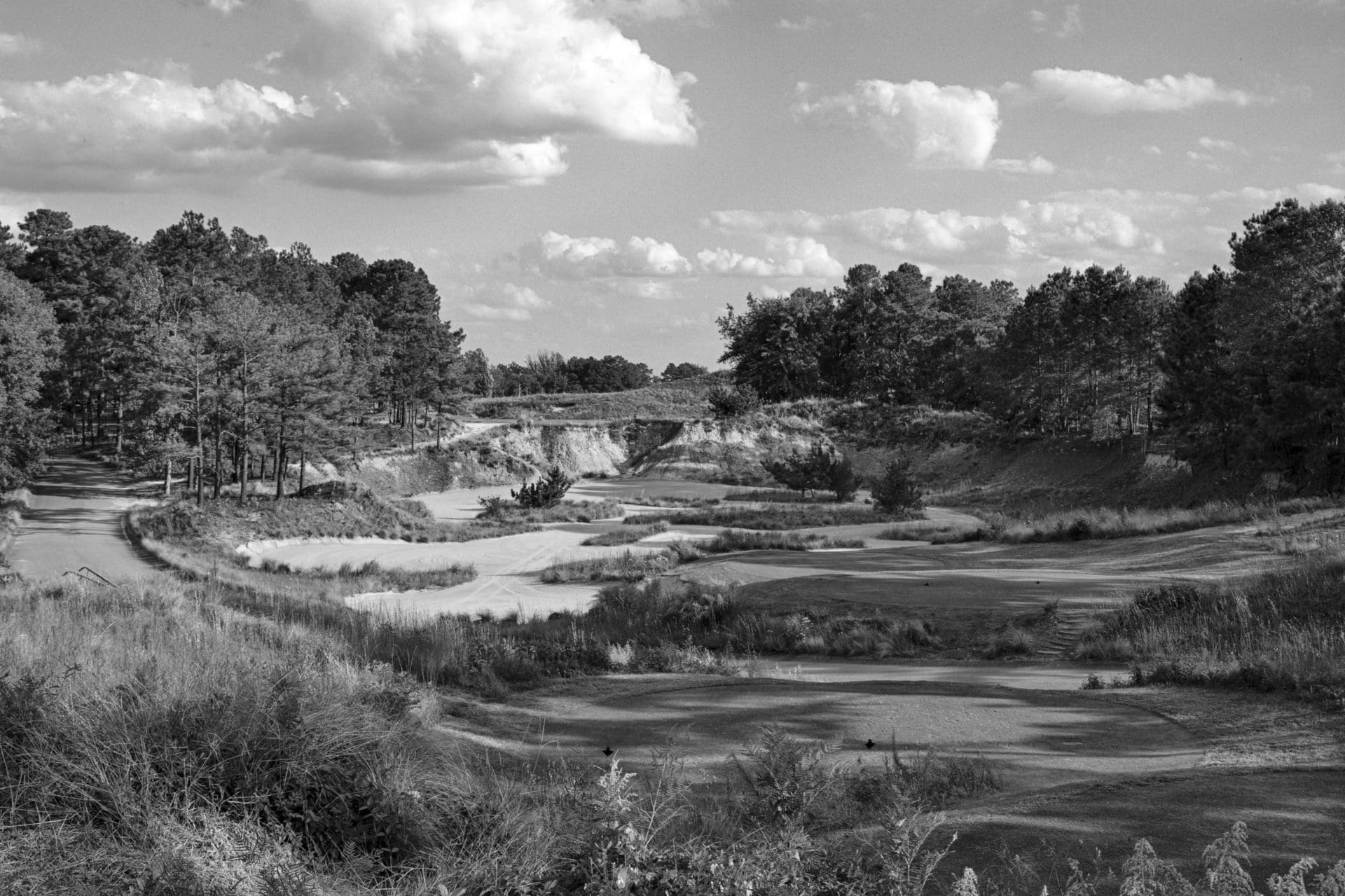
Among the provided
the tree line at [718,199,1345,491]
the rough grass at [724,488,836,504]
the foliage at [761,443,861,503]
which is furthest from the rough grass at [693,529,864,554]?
the tree line at [718,199,1345,491]

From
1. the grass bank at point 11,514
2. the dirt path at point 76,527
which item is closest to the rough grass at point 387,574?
the dirt path at point 76,527

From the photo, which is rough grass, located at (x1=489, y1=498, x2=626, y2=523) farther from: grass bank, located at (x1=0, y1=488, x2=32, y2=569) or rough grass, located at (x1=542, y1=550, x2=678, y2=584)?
grass bank, located at (x1=0, y1=488, x2=32, y2=569)

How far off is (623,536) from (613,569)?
9486mm

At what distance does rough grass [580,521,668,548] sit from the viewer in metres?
35.6

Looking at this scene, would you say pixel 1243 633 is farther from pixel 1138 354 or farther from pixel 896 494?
pixel 1138 354

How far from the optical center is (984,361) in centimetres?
6481

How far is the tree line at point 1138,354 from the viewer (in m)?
38.5

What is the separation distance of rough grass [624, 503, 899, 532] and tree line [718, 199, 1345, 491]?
14.9m

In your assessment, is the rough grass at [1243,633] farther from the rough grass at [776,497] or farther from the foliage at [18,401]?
the foliage at [18,401]

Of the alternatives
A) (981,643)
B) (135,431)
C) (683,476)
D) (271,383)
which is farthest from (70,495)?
(981,643)

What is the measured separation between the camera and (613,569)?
27.3 meters

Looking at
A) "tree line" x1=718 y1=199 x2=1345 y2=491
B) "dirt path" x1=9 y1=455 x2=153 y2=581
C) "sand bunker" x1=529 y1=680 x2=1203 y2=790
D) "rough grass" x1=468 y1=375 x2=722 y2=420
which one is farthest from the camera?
"rough grass" x1=468 y1=375 x2=722 y2=420

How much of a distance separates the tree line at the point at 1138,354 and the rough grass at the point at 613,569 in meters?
24.6

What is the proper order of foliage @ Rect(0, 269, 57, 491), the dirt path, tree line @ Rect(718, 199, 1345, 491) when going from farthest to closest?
1. foliage @ Rect(0, 269, 57, 491)
2. tree line @ Rect(718, 199, 1345, 491)
3. the dirt path
